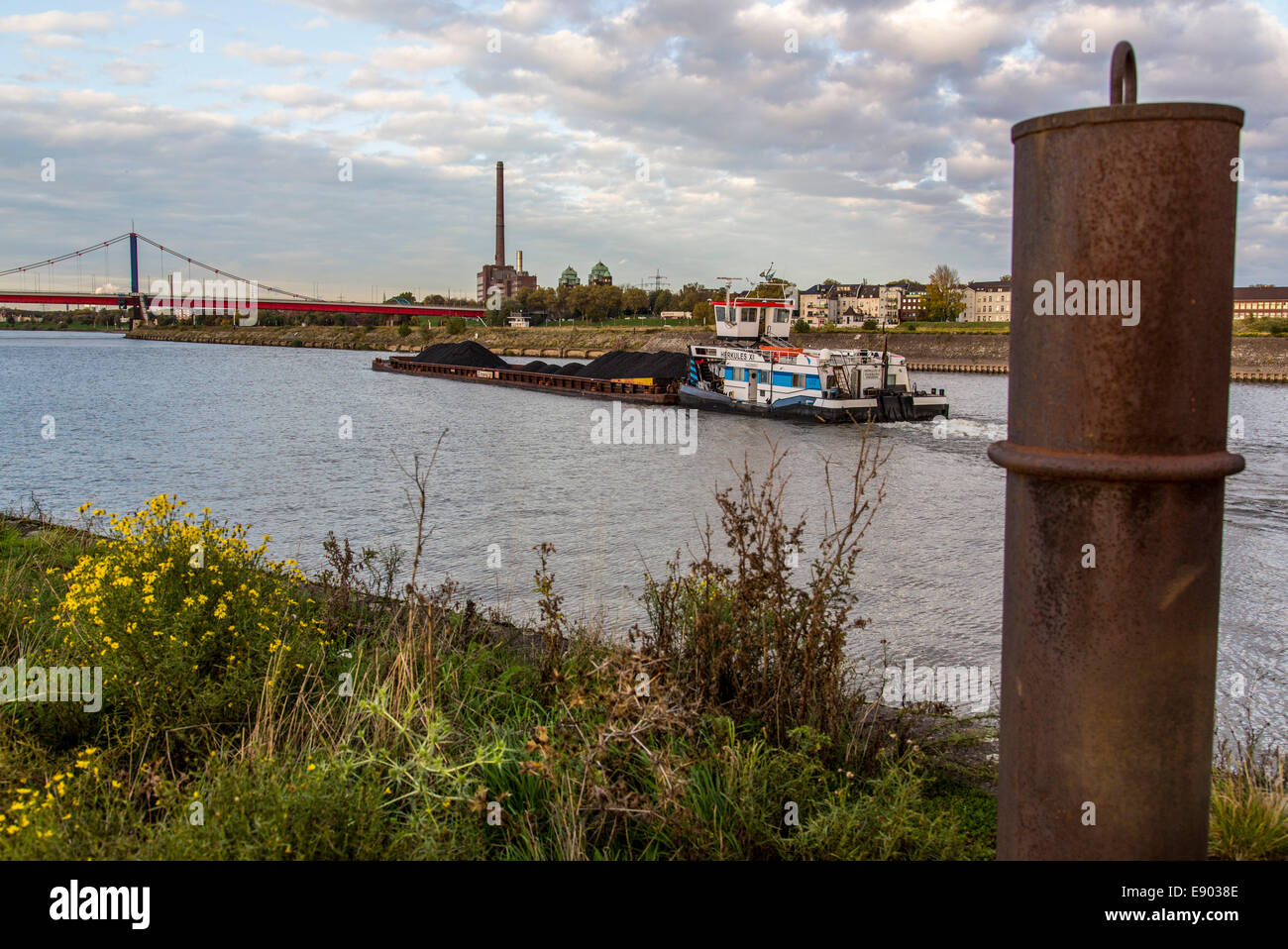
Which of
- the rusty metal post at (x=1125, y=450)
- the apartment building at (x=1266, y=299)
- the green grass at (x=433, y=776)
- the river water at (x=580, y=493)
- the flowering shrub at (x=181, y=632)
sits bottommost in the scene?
the river water at (x=580, y=493)

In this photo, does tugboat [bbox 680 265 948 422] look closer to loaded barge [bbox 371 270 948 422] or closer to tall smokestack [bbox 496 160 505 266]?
loaded barge [bbox 371 270 948 422]

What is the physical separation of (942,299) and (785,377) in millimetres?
74943

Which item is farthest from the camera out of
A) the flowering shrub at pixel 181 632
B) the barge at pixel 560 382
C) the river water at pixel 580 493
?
the barge at pixel 560 382

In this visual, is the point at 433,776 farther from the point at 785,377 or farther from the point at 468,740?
the point at 785,377

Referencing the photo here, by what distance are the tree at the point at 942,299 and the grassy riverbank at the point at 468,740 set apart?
104 metres

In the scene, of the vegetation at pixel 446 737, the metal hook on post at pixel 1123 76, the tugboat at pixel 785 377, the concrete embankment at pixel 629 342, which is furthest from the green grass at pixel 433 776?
the concrete embankment at pixel 629 342

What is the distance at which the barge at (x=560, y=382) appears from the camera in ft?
145

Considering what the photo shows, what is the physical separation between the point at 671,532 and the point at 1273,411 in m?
33.6

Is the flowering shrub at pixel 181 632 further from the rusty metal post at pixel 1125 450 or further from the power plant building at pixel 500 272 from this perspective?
the power plant building at pixel 500 272

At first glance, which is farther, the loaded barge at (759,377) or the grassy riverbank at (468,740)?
the loaded barge at (759,377)

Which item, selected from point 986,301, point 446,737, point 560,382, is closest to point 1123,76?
→ point 446,737

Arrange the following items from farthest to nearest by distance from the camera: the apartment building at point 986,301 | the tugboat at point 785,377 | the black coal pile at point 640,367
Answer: the apartment building at point 986,301
the black coal pile at point 640,367
the tugboat at point 785,377

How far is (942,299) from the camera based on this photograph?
104 meters
